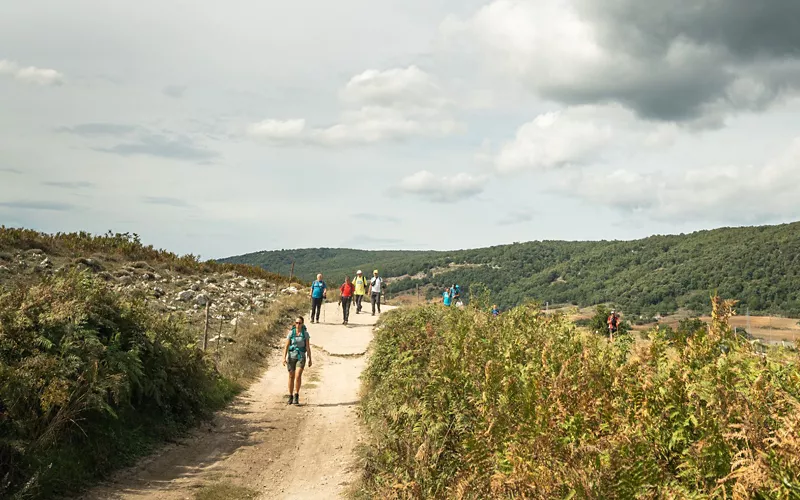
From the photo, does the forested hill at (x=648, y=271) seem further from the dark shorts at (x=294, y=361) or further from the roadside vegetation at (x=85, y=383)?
the roadside vegetation at (x=85, y=383)

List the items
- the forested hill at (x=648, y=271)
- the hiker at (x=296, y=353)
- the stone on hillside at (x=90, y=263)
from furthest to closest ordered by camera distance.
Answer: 1. the forested hill at (x=648, y=271)
2. the stone on hillside at (x=90, y=263)
3. the hiker at (x=296, y=353)

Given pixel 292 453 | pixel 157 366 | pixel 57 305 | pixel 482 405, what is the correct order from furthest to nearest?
pixel 157 366 → pixel 292 453 → pixel 57 305 → pixel 482 405

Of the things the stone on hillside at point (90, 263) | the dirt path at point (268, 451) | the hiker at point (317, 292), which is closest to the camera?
the dirt path at point (268, 451)

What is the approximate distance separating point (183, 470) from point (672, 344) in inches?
288

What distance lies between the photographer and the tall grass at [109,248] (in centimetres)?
2852

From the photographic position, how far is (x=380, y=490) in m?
7.30

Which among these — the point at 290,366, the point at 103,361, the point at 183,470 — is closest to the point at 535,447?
the point at 183,470

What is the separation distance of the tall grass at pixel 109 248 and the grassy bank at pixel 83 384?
19.6 m

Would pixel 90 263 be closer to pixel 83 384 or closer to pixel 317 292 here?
pixel 317 292

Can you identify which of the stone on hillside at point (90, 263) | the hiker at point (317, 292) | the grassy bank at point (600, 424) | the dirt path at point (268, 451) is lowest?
the dirt path at point (268, 451)

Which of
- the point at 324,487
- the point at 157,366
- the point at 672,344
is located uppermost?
the point at 672,344

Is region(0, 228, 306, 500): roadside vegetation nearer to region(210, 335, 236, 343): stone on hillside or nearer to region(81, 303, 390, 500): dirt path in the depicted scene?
region(81, 303, 390, 500): dirt path

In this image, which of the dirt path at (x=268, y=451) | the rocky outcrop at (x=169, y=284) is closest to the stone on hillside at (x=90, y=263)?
the rocky outcrop at (x=169, y=284)

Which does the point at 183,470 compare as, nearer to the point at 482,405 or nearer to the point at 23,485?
the point at 23,485
